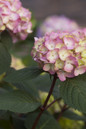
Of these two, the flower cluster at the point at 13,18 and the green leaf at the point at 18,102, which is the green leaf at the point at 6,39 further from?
the green leaf at the point at 18,102

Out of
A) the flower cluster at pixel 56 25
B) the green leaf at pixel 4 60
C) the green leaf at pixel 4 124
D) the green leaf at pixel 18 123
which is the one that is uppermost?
the green leaf at pixel 4 60

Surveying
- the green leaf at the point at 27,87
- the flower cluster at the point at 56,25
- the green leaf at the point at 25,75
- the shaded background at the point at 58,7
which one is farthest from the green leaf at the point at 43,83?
the shaded background at the point at 58,7

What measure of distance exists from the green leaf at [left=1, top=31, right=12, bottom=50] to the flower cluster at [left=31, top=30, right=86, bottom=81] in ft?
0.85

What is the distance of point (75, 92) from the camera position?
2.87ft

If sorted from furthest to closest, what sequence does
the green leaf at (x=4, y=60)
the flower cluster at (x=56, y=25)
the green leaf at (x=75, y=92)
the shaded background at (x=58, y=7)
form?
the shaded background at (x=58, y=7) → the flower cluster at (x=56, y=25) → the green leaf at (x=4, y=60) → the green leaf at (x=75, y=92)

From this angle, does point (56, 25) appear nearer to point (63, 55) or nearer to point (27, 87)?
point (27, 87)

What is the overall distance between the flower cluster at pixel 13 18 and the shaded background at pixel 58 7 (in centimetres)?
486

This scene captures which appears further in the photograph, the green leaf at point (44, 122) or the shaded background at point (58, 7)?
the shaded background at point (58, 7)

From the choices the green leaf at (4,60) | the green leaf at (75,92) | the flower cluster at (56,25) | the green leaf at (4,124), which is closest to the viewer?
the green leaf at (75,92)

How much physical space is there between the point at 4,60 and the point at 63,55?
28 cm

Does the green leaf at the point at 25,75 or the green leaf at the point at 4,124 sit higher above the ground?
the green leaf at the point at 25,75

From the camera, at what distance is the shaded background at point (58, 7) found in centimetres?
607

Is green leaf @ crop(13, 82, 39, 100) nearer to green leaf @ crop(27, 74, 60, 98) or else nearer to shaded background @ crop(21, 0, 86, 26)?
green leaf @ crop(27, 74, 60, 98)

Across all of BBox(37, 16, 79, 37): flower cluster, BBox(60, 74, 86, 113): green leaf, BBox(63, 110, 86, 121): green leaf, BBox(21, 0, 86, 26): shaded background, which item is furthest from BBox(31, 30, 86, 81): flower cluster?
BBox(21, 0, 86, 26): shaded background
